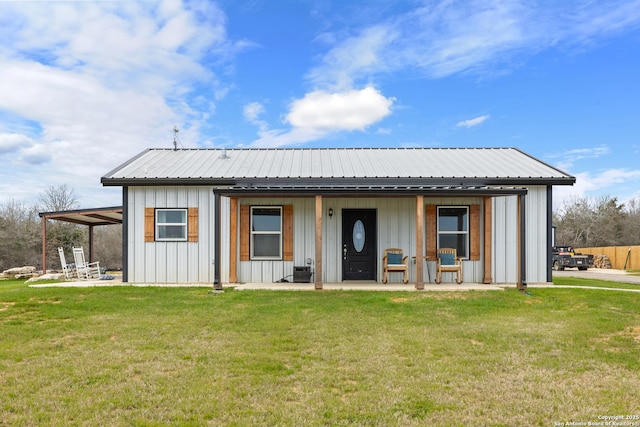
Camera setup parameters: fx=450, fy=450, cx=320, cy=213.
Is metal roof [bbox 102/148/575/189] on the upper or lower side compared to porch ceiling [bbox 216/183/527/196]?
upper

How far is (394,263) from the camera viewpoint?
36.7 ft

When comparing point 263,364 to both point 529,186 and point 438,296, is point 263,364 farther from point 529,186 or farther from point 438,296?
point 529,186

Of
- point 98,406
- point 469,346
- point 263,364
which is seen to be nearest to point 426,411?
point 263,364

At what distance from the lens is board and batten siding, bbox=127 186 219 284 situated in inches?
450

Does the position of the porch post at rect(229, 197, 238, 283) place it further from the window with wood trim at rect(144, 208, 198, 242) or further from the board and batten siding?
the window with wood trim at rect(144, 208, 198, 242)

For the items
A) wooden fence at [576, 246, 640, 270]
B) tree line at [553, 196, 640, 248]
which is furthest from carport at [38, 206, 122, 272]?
tree line at [553, 196, 640, 248]

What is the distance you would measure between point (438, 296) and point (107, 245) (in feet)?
61.4

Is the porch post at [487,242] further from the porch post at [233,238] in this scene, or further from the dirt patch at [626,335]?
the porch post at [233,238]

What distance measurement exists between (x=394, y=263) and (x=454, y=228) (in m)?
1.87

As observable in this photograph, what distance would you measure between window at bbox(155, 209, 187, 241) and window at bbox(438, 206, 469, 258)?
6561mm

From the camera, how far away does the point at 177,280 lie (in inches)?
451

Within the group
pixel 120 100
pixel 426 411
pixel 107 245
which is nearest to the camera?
pixel 426 411

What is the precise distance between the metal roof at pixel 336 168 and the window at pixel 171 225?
2.52ft

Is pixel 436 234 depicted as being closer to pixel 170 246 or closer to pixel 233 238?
pixel 233 238
